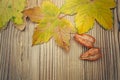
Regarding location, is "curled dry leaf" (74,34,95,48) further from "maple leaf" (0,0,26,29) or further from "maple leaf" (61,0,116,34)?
"maple leaf" (0,0,26,29)

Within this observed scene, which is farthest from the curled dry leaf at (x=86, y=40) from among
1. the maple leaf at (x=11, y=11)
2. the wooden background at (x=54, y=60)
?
the maple leaf at (x=11, y=11)

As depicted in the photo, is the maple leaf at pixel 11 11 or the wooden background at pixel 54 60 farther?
the maple leaf at pixel 11 11

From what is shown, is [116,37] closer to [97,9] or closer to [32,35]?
[97,9]

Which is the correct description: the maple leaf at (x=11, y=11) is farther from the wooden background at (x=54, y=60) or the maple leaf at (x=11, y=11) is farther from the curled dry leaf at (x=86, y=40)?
the curled dry leaf at (x=86, y=40)

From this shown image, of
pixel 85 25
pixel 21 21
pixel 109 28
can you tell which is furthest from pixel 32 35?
pixel 109 28

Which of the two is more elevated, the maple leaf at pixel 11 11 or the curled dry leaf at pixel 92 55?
the maple leaf at pixel 11 11

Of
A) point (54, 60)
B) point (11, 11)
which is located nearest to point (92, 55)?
point (54, 60)
